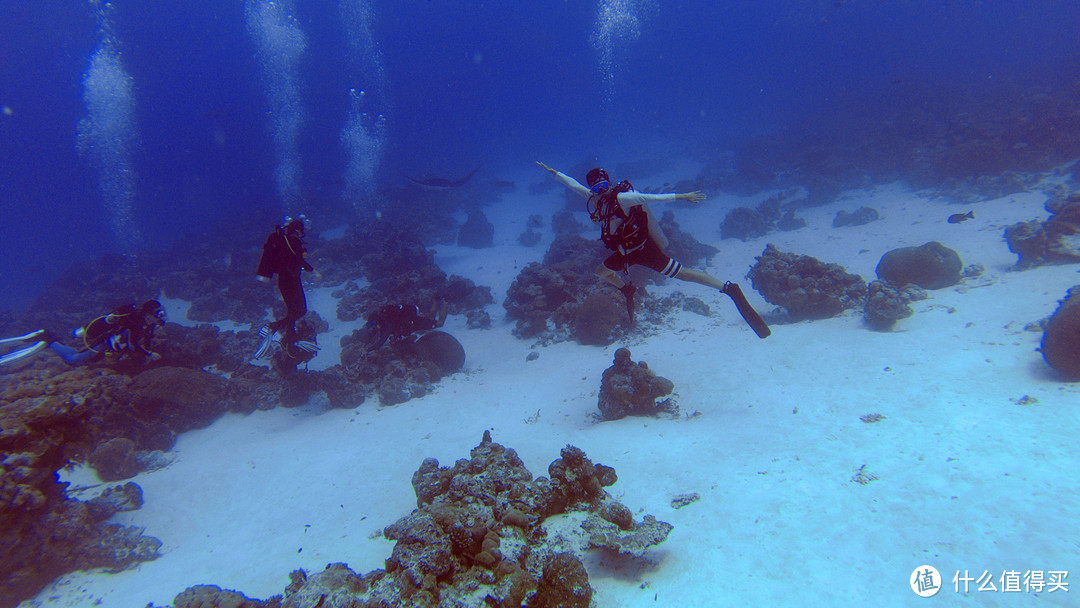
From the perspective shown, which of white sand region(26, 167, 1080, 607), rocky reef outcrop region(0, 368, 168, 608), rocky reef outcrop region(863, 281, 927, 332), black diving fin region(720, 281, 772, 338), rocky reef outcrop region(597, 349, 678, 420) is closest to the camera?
white sand region(26, 167, 1080, 607)

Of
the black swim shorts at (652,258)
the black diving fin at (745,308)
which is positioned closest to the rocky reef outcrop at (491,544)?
the black swim shorts at (652,258)

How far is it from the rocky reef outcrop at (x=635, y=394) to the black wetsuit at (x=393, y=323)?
18.8 ft

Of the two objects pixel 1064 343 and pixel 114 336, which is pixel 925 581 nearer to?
pixel 1064 343

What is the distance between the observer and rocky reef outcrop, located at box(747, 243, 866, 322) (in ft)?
30.5

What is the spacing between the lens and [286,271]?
321 inches

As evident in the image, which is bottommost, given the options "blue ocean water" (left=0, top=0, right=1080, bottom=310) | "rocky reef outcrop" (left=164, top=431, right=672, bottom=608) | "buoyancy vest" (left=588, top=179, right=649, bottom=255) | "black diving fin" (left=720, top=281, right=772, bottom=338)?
"rocky reef outcrop" (left=164, top=431, right=672, bottom=608)

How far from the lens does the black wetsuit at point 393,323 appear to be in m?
10.2

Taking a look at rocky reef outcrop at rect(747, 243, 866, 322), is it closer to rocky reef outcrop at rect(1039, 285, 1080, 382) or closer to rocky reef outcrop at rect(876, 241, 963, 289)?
rocky reef outcrop at rect(876, 241, 963, 289)

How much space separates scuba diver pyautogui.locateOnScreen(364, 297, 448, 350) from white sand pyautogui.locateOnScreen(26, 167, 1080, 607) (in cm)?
179

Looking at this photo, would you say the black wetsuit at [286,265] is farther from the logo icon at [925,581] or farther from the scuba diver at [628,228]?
the logo icon at [925,581]

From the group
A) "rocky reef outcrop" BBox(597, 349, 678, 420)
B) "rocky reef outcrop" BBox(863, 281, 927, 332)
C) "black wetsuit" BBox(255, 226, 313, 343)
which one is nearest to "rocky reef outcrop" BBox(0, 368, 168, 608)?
"black wetsuit" BBox(255, 226, 313, 343)

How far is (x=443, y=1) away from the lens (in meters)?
68.1

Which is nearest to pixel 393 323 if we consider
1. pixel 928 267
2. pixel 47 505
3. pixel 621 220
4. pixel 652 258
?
pixel 47 505

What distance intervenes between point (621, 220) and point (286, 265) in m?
6.92
